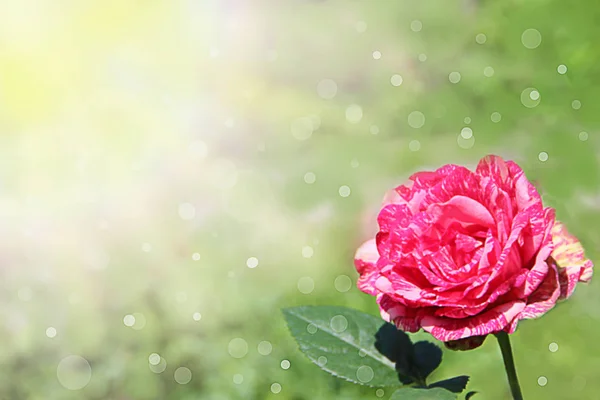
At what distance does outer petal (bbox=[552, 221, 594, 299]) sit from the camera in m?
0.37

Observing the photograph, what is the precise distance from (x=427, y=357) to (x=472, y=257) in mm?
94

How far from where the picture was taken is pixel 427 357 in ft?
1.42

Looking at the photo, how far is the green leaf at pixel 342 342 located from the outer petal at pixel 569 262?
0.39ft

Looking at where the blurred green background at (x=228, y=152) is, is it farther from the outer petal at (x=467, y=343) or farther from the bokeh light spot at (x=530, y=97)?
the outer petal at (x=467, y=343)

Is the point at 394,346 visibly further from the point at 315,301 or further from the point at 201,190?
the point at 201,190

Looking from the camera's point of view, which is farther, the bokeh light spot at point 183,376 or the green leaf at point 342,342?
the bokeh light spot at point 183,376

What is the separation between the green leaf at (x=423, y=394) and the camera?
36 centimetres

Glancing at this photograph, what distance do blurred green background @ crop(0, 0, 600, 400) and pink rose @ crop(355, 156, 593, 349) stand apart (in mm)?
650

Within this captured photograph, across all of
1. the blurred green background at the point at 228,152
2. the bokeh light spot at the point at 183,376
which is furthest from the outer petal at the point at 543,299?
the bokeh light spot at the point at 183,376

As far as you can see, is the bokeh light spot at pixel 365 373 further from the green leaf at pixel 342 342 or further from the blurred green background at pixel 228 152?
the blurred green background at pixel 228 152

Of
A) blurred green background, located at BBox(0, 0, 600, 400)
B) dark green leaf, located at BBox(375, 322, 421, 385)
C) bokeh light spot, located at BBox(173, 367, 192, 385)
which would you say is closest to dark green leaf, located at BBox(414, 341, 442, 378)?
dark green leaf, located at BBox(375, 322, 421, 385)

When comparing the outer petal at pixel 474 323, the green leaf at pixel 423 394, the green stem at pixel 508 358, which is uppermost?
the outer petal at pixel 474 323

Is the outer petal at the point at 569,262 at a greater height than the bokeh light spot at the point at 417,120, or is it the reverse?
the bokeh light spot at the point at 417,120

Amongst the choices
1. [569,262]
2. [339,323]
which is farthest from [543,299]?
[339,323]
